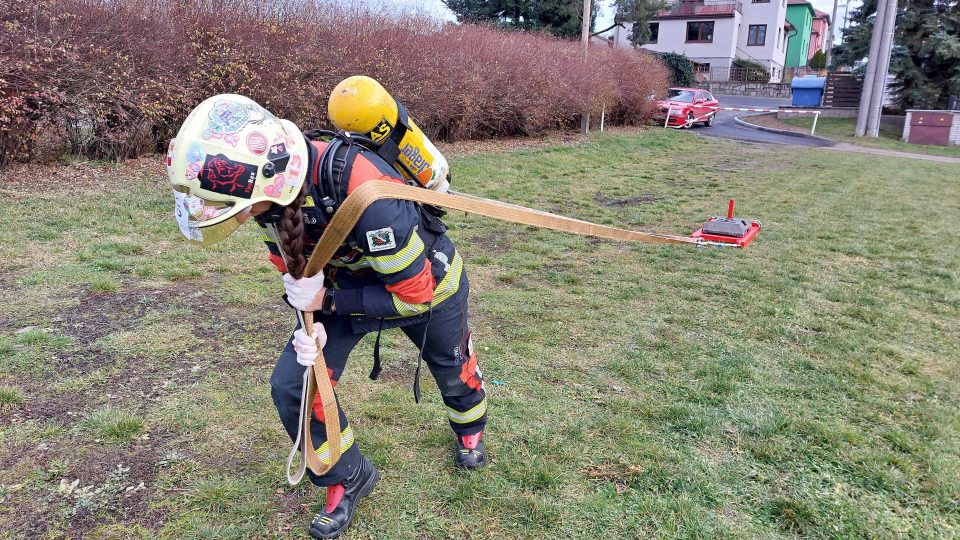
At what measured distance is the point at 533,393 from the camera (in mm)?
3863

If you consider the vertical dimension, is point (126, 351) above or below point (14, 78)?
below

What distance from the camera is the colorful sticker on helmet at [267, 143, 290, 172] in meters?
1.98

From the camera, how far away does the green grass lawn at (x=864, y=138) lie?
2084 cm

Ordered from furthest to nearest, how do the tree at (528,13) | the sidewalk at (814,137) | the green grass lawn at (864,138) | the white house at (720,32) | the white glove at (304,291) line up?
the white house at (720,32) → the tree at (528,13) → the green grass lawn at (864,138) → the sidewalk at (814,137) → the white glove at (304,291)

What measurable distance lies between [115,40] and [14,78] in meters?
1.42

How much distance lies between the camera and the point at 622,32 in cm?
4956

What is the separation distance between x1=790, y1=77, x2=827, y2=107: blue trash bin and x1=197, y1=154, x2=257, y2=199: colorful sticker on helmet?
3475cm

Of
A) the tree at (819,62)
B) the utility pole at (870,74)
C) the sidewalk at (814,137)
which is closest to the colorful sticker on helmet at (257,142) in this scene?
the sidewalk at (814,137)

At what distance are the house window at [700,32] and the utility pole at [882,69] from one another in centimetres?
3068

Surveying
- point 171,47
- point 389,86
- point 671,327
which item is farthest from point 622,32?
point 671,327

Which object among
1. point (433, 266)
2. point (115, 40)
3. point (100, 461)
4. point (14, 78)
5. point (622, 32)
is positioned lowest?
point (100, 461)

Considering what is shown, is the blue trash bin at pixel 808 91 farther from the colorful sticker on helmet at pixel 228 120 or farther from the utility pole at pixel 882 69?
the colorful sticker on helmet at pixel 228 120

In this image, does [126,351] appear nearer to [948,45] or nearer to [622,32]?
[948,45]

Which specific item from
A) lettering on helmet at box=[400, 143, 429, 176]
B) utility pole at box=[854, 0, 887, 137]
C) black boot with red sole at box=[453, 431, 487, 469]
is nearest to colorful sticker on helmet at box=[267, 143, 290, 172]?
lettering on helmet at box=[400, 143, 429, 176]
